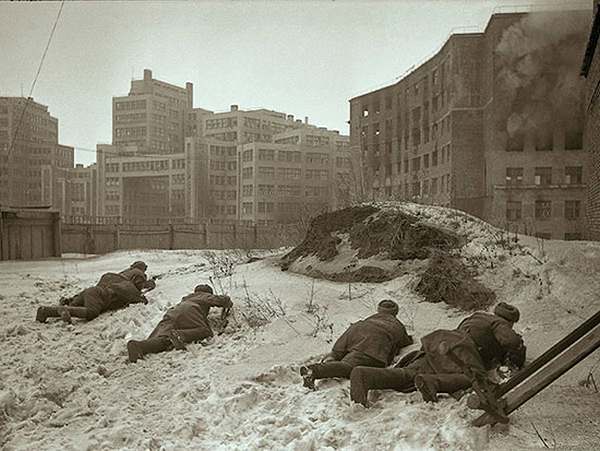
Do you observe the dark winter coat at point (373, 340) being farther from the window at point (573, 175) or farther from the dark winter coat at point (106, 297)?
the window at point (573, 175)

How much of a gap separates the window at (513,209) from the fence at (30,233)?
79.7 ft

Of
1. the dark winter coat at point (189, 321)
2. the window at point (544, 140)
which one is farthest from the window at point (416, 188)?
the dark winter coat at point (189, 321)

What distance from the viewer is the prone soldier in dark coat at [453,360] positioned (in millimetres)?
3961

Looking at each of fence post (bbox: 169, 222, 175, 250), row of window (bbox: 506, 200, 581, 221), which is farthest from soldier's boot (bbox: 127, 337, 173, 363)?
row of window (bbox: 506, 200, 581, 221)

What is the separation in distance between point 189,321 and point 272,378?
1913 millimetres

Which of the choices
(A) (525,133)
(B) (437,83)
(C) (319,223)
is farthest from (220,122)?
(C) (319,223)

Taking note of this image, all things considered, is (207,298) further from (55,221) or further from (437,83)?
(437,83)

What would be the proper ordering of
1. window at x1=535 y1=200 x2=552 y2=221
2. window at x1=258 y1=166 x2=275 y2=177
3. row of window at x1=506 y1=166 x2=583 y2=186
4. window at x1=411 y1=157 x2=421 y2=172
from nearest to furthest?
window at x1=535 y1=200 x2=552 y2=221, row of window at x1=506 y1=166 x2=583 y2=186, window at x1=258 y1=166 x2=275 y2=177, window at x1=411 y1=157 x2=421 y2=172

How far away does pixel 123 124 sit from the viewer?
45.7 meters

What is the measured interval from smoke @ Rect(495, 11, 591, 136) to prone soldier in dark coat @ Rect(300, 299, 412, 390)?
26051 millimetres

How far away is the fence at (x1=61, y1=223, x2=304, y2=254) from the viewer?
19.6 m

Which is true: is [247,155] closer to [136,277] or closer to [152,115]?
[152,115]

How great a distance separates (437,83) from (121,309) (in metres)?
35.7

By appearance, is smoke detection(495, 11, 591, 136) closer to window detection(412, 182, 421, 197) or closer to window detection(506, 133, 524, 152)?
window detection(506, 133, 524, 152)
